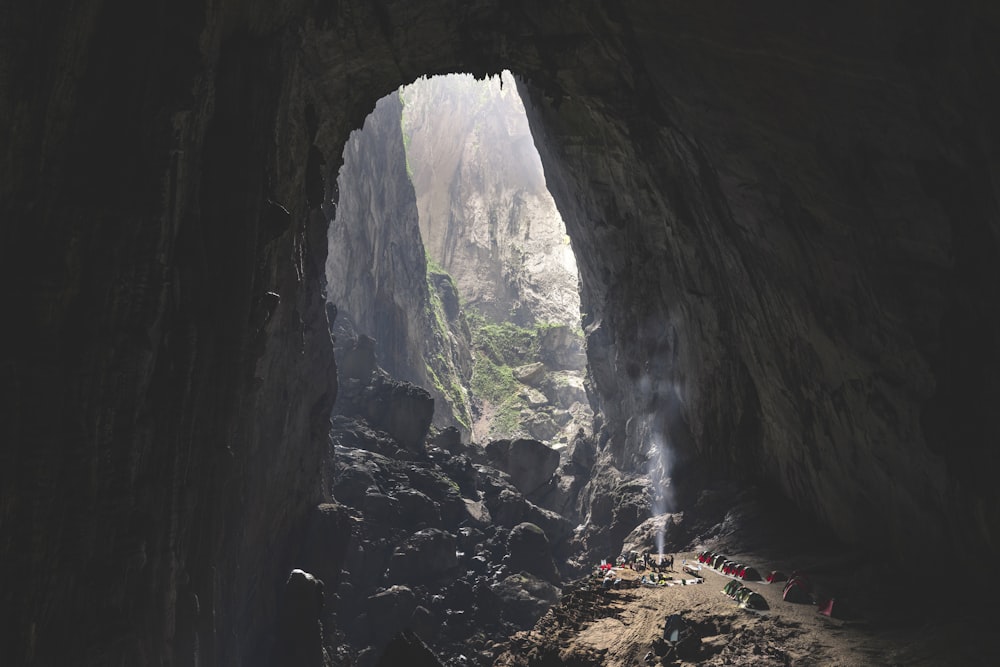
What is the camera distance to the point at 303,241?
2480 centimetres

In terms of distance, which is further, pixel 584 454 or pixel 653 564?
pixel 584 454

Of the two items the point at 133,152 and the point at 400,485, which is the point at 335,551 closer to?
the point at 400,485

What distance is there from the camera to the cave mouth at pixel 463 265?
6950 centimetres

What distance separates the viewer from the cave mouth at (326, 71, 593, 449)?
69.5m

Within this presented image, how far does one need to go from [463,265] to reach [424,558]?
311ft

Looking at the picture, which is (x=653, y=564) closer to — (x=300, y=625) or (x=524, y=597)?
(x=300, y=625)

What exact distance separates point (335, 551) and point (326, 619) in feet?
9.78

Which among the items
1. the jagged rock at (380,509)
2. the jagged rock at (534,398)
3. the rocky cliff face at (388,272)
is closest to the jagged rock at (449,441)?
the rocky cliff face at (388,272)

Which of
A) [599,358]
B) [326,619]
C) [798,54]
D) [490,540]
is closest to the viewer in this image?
[798,54]

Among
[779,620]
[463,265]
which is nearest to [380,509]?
[779,620]

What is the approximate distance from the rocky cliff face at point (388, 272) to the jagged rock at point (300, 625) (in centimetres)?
3361

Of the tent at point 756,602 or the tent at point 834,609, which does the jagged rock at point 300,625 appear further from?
the tent at point 834,609

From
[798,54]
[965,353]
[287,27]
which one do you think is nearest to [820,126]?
[798,54]

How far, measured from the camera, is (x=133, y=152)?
11.2 m
